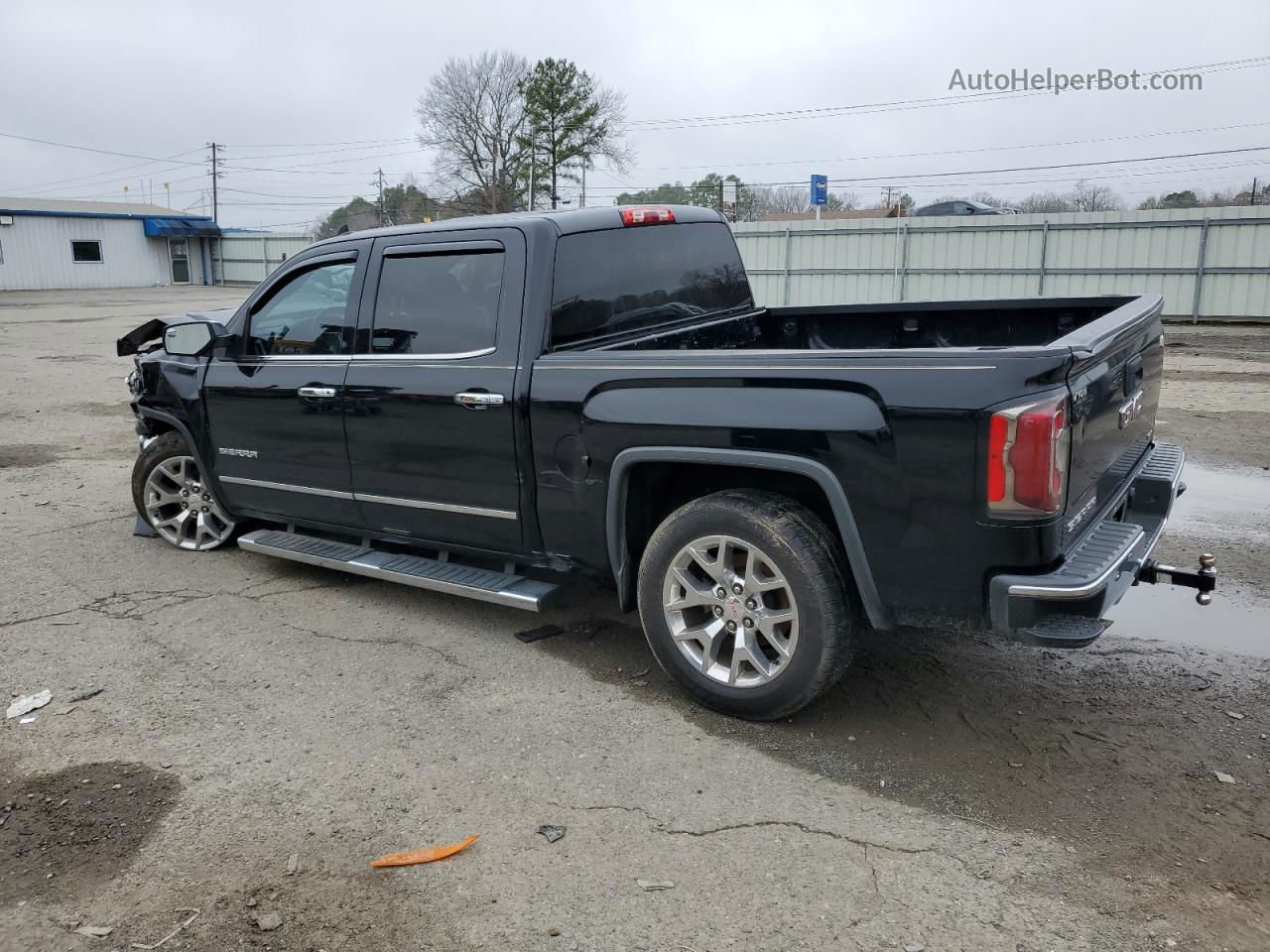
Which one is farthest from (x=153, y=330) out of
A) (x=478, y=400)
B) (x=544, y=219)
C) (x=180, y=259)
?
(x=180, y=259)

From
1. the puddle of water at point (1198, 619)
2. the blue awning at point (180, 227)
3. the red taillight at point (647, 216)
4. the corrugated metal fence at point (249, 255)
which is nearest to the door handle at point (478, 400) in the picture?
the red taillight at point (647, 216)

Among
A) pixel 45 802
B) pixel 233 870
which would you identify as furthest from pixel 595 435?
pixel 45 802

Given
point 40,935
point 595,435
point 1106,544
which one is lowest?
point 40,935

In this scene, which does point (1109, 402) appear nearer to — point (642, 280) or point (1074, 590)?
point (1074, 590)

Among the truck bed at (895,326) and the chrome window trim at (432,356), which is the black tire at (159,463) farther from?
the truck bed at (895,326)

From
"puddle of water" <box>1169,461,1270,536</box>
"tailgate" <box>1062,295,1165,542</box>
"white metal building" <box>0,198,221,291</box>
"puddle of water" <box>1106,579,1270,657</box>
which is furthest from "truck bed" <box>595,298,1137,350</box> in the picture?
"white metal building" <box>0,198,221,291</box>

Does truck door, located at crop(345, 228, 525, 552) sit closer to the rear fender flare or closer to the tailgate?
the rear fender flare

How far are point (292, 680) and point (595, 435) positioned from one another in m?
1.71

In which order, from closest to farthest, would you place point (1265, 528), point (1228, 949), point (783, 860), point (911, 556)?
point (1228, 949) → point (783, 860) → point (911, 556) → point (1265, 528)

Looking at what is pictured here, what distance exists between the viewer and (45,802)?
11.4 ft

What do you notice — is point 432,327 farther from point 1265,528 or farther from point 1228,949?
point 1265,528

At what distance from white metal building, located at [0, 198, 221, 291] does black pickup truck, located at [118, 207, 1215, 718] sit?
1779 inches

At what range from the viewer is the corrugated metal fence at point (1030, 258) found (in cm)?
2105

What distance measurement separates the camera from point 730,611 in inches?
151
